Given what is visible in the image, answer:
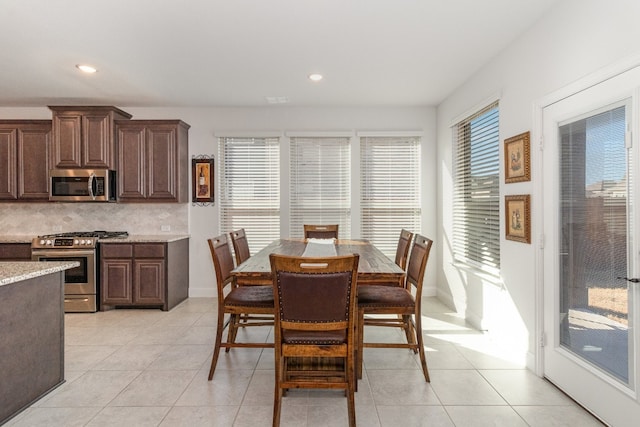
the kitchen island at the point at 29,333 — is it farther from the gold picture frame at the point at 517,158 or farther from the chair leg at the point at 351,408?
the gold picture frame at the point at 517,158

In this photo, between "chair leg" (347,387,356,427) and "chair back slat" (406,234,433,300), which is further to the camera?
"chair back slat" (406,234,433,300)

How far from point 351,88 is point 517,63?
1787 mm

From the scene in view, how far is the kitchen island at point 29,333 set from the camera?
207 cm

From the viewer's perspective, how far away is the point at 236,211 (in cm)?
512

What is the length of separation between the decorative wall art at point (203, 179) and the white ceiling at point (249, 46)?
33.5 inches

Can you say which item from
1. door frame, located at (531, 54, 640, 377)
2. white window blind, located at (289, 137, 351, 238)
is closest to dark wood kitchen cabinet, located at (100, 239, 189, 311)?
white window blind, located at (289, 137, 351, 238)

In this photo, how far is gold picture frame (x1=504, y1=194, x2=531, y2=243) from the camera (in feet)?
9.27

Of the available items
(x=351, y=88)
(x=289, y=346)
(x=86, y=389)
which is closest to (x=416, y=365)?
(x=289, y=346)

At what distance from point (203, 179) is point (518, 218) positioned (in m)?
3.87

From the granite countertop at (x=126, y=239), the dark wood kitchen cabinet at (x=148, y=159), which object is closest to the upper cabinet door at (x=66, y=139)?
the dark wood kitchen cabinet at (x=148, y=159)

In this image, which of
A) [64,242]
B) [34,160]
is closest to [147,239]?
[64,242]

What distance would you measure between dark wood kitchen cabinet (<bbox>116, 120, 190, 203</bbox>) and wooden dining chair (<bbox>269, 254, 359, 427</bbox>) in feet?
10.8

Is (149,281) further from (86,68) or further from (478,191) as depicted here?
(478,191)

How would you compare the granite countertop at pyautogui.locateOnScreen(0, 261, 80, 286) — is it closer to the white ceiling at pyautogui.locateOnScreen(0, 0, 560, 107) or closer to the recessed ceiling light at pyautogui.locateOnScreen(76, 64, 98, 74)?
the white ceiling at pyautogui.locateOnScreen(0, 0, 560, 107)
